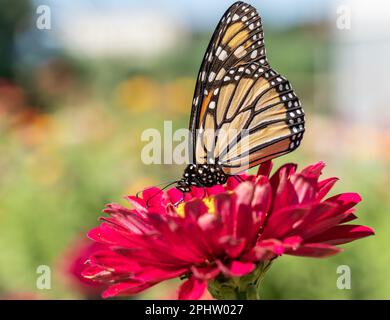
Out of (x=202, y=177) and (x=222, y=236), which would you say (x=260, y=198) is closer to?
(x=222, y=236)

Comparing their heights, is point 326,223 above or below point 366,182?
below

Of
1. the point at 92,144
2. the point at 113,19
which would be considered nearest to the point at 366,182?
the point at 92,144

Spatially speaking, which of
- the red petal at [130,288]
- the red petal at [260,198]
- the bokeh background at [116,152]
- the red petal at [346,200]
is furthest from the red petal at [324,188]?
the bokeh background at [116,152]

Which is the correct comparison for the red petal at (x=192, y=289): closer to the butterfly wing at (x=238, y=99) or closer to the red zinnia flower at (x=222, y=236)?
the red zinnia flower at (x=222, y=236)

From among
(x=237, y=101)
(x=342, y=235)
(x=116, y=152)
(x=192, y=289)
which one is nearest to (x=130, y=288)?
(x=192, y=289)

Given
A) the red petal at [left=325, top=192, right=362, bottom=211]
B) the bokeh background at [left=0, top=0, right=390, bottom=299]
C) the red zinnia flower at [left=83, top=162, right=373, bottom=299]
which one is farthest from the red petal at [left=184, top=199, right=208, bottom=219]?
the bokeh background at [left=0, top=0, right=390, bottom=299]
